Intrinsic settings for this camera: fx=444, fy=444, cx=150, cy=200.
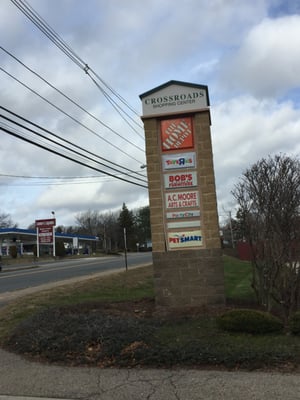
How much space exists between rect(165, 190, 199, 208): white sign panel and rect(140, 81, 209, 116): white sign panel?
1906 millimetres

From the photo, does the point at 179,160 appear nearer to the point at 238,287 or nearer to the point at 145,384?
the point at 145,384

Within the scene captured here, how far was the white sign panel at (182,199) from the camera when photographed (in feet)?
32.5

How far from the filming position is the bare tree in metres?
8.97

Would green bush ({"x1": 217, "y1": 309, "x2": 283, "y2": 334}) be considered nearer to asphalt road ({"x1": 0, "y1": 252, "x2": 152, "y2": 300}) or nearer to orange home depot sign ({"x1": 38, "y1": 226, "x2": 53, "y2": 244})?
asphalt road ({"x1": 0, "y1": 252, "x2": 152, "y2": 300})

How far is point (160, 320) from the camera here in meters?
8.05

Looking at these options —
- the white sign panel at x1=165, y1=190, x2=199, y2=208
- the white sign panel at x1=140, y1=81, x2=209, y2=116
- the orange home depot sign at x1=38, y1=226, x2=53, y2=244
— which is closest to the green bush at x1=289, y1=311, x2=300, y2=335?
the white sign panel at x1=165, y1=190, x2=199, y2=208

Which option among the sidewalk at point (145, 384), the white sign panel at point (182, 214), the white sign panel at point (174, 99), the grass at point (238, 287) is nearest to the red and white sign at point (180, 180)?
the white sign panel at point (182, 214)

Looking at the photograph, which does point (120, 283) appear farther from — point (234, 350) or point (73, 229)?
point (73, 229)

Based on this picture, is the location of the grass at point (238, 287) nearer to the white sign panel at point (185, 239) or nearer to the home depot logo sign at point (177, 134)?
the white sign panel at point (185, 239)

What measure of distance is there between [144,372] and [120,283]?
1125cm

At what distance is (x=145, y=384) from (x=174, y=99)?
6.75 meters

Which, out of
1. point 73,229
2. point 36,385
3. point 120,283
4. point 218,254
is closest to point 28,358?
point 36,385

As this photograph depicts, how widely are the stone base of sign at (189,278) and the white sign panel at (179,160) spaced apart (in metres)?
1.92

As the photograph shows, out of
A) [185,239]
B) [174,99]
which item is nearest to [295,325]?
[185,239]
